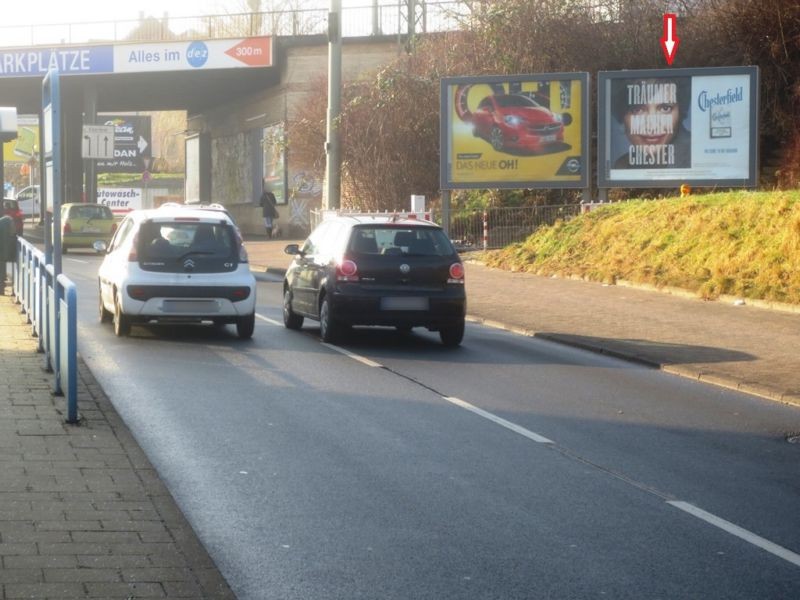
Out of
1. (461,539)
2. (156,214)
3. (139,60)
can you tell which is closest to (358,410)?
(461,539)

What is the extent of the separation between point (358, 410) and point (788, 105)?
25.4 metres

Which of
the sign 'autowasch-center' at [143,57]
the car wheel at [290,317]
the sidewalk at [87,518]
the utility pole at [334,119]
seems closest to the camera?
the sidewalk at [87,518]

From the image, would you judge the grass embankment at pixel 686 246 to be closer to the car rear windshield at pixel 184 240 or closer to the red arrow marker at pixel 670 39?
the car rear windshield at pixel 184 240

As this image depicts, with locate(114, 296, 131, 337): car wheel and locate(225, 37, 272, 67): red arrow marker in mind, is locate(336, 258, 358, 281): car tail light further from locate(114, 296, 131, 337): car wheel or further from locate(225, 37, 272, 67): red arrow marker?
locate(225, 37, 272, 67): red arrow marker

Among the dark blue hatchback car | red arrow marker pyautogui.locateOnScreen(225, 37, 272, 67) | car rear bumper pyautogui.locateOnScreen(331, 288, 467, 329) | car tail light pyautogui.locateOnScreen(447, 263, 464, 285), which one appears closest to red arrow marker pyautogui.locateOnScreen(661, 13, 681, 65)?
red arrow marker pyautogui.locateOnScreen(225, 37, 272, 67)

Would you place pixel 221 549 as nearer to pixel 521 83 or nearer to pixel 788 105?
pixel 521 83

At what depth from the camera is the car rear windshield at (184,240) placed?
16422 millimetres

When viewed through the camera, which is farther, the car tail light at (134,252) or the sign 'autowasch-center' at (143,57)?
the sign 'autowasch-center' at (143,57)

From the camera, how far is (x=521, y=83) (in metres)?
31.6

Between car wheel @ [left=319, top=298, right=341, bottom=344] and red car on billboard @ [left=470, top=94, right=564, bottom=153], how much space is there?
52.3ft

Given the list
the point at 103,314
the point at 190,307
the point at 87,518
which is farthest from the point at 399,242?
the point at 87,518

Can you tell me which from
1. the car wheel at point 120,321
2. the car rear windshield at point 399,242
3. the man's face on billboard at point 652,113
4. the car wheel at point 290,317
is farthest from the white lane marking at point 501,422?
the man's face on billboard at point 652,113

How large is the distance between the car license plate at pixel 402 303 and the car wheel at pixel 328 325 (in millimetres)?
616

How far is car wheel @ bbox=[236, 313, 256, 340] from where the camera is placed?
1653 centimetres
